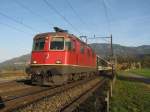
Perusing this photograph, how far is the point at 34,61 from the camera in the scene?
697 inches

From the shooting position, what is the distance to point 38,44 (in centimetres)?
1819

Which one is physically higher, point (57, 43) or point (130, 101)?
point (57, 43)

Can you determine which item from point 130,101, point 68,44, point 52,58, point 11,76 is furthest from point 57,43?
point 11,76

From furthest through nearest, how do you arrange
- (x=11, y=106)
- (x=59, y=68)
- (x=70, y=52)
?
(x=70, y=52) → (x=59, y=68) → (x=11, y=106)

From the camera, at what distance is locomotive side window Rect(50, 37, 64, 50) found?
17.3 meters

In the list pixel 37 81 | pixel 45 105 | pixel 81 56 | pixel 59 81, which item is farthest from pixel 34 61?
pixel 45 105

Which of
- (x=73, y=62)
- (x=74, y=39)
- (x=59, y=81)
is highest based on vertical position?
(x=74, y=39)

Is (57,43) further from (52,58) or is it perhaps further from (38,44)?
(38,44)

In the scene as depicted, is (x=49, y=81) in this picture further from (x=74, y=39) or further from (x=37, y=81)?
(x=74, y=39)

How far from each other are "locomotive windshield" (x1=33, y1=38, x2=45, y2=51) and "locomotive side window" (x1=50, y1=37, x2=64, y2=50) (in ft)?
2.51

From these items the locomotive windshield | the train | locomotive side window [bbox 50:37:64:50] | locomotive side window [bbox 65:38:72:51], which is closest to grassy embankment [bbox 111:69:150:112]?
the train

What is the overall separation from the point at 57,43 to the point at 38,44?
1.56 m

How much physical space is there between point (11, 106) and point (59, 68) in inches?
281

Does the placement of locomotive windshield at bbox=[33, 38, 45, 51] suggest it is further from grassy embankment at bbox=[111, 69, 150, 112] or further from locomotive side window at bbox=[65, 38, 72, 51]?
grassy embankment at bbox=[111, 69, 150, 112]
